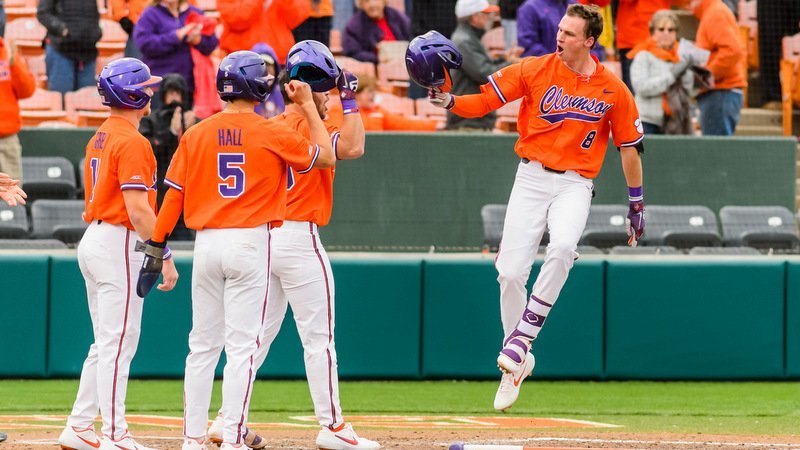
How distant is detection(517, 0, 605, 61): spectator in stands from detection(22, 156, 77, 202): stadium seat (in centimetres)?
435

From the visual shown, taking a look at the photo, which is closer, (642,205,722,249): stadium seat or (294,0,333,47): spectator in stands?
(642,205,722,249): stadium seat

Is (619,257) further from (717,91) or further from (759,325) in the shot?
(717,91)

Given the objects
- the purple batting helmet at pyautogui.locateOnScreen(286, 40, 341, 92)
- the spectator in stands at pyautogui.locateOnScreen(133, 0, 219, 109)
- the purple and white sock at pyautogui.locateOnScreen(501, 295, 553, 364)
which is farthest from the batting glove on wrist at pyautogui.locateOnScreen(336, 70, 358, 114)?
the spectator in stands at pyautogui.locateOnScreen(133, 0, 219, 109)

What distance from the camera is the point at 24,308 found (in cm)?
1094

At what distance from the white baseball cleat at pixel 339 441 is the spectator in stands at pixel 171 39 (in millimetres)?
5586

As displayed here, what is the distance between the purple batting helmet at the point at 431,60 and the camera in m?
7.55

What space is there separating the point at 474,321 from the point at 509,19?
4.33 meters

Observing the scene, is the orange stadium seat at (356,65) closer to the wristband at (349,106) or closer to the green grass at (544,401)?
the green grass at (544,401)

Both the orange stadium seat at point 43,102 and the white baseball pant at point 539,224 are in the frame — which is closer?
the white baseball pant at point 539,224

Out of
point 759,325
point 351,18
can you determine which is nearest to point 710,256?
point 759,325

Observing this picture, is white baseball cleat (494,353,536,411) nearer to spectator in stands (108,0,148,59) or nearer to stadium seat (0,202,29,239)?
stadium seat (0,202,29,239)

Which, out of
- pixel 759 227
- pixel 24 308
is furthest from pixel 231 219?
pixel 759 227

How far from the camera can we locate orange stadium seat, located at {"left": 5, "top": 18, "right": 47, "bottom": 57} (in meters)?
13.8

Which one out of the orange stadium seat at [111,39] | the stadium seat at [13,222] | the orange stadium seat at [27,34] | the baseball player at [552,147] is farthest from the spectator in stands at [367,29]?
the baseball player at [552,147]
